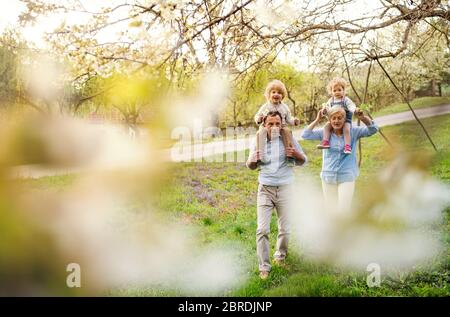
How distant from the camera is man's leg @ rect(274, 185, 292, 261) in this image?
2.46m

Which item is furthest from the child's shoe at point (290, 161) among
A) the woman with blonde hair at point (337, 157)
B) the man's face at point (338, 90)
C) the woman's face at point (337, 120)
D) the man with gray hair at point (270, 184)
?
the man's face at point (338, 90)

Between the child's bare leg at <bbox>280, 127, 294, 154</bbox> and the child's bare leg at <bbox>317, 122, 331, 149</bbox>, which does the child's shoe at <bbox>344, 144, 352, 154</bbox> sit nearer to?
the child's bare leg at <bbox>317, 122, 331, 149</bbox>

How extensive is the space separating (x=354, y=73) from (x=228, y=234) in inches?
92.4

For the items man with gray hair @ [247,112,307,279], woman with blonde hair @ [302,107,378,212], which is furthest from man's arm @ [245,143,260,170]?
woman with blonde hair @ [302,107,378,212]

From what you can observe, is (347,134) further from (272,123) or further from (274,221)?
(274,221)

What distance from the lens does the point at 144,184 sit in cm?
54

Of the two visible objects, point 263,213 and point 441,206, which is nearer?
point 263,213

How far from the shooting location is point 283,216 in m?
2.52

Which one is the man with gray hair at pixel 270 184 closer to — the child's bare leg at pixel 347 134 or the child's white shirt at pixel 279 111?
the child's white shirt at pixel 279 111

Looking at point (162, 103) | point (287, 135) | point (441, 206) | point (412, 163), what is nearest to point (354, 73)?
point (441, 206)

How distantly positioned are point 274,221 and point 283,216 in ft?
4.82

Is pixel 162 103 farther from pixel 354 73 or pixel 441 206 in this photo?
pixel 354 73

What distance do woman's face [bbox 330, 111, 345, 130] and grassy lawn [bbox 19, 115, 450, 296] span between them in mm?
256

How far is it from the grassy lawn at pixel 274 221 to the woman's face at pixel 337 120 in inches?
10.1
